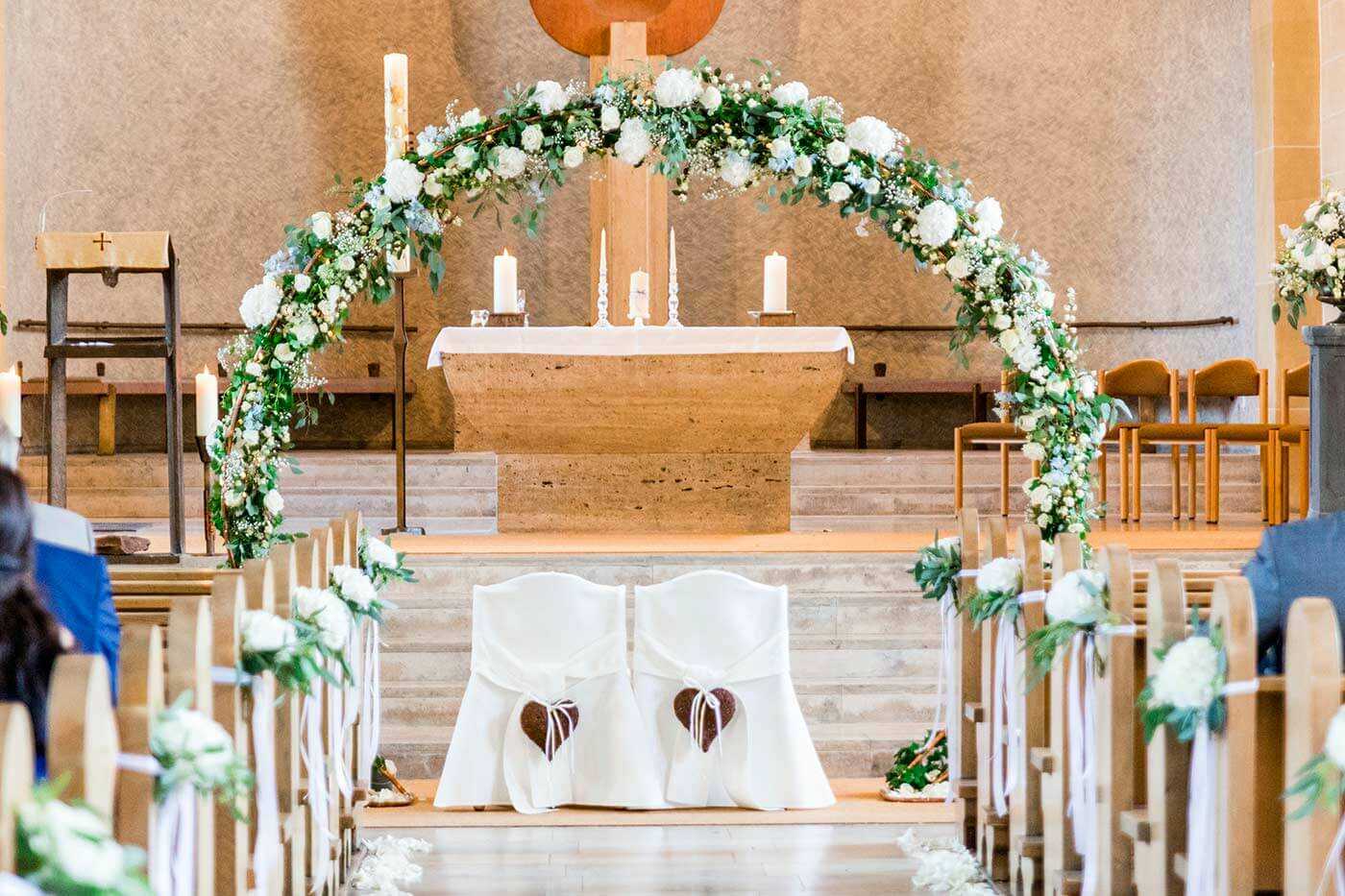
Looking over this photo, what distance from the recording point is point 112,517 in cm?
902

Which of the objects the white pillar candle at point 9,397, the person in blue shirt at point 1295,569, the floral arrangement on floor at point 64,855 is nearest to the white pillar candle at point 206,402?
the white pillar candle at point 9,397

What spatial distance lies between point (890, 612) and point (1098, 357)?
579 centimetres

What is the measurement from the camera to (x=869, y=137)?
16.5 ft

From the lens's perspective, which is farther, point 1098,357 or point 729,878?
point 1098,357

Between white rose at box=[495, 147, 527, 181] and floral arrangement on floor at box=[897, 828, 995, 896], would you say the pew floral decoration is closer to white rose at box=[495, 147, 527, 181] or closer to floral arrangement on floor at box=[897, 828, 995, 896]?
floral arrangement on floor at box=[897, 828, 995, 896]

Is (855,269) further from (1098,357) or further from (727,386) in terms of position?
(727,386)

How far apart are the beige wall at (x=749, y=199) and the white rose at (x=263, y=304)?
6.08m

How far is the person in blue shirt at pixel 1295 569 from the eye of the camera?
285cm

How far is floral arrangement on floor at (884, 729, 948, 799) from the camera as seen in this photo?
492 centimetres

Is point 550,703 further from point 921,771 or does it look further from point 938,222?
point 938,222

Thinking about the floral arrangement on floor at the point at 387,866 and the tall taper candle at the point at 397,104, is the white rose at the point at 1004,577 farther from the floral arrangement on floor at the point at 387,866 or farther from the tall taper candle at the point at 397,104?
the tall taper candle at the point at 397,104

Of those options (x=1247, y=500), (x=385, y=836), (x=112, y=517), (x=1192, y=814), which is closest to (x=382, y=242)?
(x=385, y=836)

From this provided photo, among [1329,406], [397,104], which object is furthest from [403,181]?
[1329,406]

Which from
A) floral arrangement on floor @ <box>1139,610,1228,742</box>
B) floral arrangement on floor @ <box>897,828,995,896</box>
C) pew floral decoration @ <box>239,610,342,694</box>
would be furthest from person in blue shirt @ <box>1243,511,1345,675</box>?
pew floral decoration @ <box>239,610,342,694</box>
